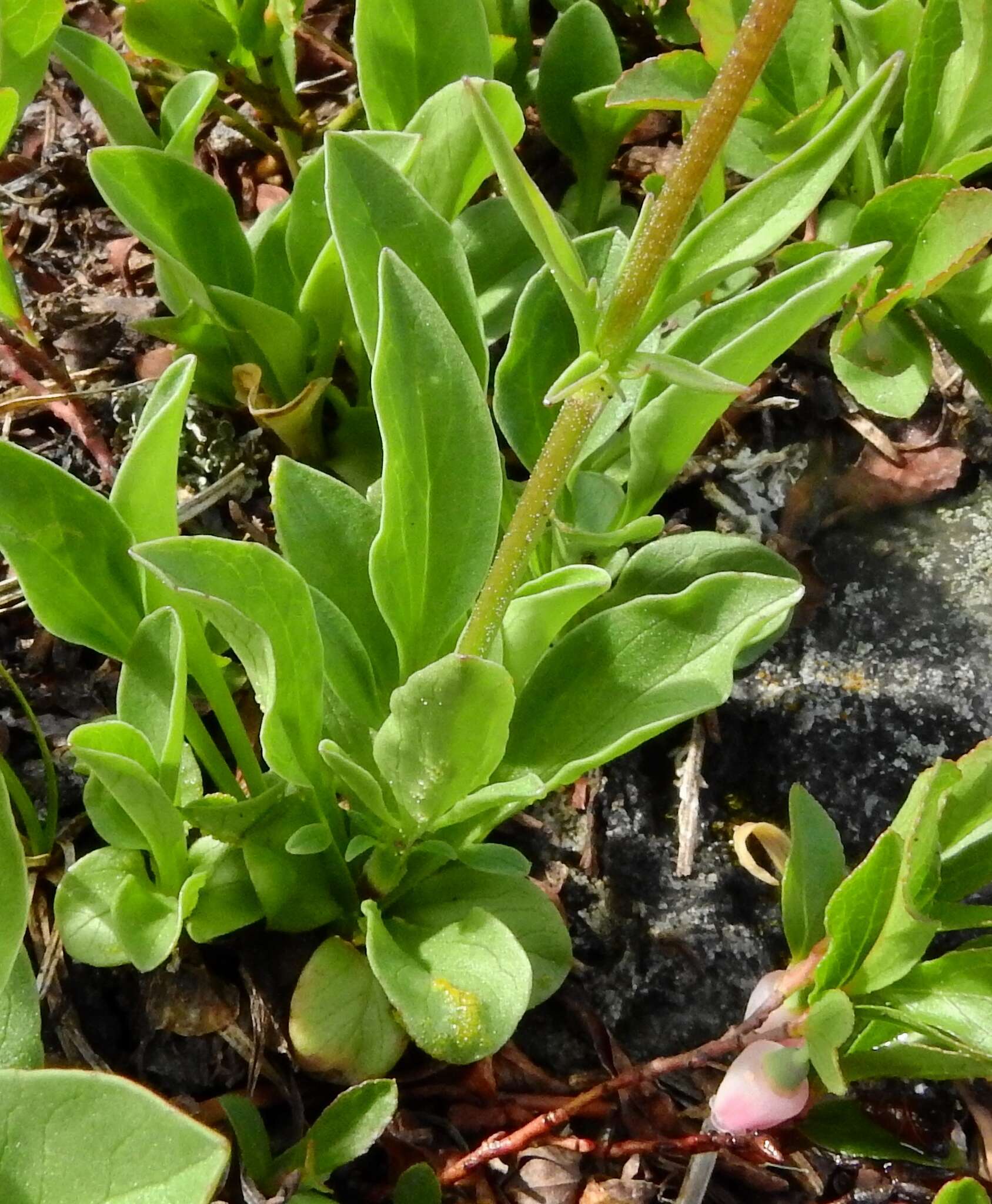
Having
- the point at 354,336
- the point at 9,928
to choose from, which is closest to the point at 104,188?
the point at 354,336

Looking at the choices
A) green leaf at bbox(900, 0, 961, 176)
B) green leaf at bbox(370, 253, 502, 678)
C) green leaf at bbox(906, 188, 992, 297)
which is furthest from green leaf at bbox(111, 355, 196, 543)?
green leaf at bbox(900, 0, 961, 176)

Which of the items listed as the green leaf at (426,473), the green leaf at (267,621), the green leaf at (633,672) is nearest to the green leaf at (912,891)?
the green leaf at (633,672)

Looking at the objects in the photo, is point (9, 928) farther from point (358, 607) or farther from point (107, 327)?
point (107, 327)

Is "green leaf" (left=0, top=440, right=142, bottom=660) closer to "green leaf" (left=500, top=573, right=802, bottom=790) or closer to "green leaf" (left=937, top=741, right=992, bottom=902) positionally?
"green leaf" (left=500, top=573, right=802, bottom=790)

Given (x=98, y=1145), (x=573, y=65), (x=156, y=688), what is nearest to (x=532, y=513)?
(x=156, y=688)

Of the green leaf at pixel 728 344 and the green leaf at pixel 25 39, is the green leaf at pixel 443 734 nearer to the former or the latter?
the green leaf at pixel 728 344

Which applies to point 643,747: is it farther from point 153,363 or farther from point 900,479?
point 153,363

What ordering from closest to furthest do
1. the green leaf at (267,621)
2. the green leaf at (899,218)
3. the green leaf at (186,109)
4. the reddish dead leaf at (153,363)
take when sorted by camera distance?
the green leaf at (267,621), the green leaf at (186,109), the green leaf at (899,218), the reddish dead leaf at (153,363)
